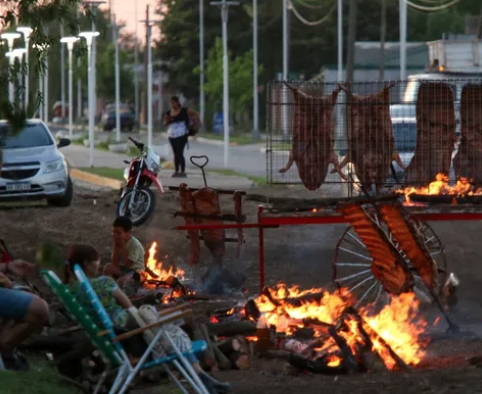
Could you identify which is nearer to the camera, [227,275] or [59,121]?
[227,275]

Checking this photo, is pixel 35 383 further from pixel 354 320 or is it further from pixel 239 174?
pixel 239 174

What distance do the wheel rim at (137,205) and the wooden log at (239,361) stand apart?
9.64 m

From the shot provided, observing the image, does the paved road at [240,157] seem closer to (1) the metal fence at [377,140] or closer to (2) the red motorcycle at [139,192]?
(2) the red motorcycle at [139,192]

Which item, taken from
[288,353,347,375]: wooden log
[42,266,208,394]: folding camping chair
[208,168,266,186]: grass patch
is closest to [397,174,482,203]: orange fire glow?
[288,353,347,375]: wooden log

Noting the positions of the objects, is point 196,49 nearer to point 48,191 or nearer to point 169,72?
point 169,72

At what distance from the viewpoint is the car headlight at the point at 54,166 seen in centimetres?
2531

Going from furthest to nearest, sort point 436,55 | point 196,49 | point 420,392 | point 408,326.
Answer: point 196,49
point 436,55
point 408,326
point 420,392

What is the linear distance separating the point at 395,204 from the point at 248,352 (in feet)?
6.72

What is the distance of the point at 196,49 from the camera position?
9256 cm

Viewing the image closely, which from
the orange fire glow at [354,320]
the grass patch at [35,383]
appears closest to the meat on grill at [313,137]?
the orange fire glow at [354,320]

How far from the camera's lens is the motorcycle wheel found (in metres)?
20.4

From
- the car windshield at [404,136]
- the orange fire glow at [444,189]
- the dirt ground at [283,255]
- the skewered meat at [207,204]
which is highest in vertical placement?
the car windshield at [404,136]

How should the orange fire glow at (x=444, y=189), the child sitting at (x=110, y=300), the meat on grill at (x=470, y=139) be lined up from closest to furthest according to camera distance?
the child sitting at (x=110, y=300) < the orange fire glow at (x=444, y=189) < the meat on grill at (x=470, y=139)

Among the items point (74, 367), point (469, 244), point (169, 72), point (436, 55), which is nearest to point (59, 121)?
point (169, 72)
